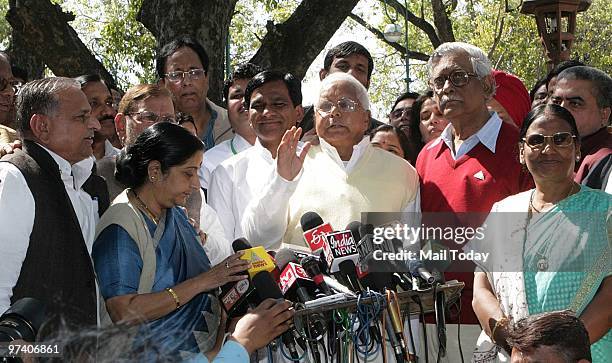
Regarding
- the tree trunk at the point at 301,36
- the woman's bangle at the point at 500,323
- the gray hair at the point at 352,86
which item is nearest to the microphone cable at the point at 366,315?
the woman's bangle at the point at 500,323

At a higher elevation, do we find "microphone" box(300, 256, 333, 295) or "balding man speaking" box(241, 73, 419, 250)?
"balding man speaking" box(241, 73, 419, 250)

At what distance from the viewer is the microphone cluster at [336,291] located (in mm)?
4000

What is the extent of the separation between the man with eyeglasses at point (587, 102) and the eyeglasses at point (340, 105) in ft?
3.69

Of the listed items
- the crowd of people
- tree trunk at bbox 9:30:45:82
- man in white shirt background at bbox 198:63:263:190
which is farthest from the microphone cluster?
tree trunk at bbox 9:30:45:82

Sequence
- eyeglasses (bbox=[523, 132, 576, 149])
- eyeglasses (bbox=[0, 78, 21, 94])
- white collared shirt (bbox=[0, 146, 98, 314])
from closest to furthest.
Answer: white collared shirt (bbox=[0, 146, 98, 314]) < eyeglasses (bbox=[523, 132, 576, 149]) < eyeglasses (bbox=[0, 78, 21, 94])

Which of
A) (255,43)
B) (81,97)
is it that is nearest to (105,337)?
→ (81,97)

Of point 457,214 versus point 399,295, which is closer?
point 399,295

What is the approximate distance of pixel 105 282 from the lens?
3.99 metres

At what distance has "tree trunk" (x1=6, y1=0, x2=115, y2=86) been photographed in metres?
9.51

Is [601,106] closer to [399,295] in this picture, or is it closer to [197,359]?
[399,295]

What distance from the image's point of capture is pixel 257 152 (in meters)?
5.50

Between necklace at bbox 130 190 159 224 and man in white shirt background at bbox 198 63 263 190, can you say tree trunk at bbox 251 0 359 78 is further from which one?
necklace at bbox 130 190 159 224

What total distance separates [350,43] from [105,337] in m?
5.30

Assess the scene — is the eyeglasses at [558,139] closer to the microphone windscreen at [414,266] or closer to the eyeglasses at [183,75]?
the microphone windscreen at [414,266]
